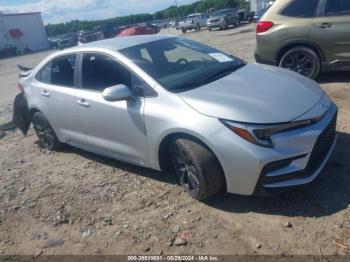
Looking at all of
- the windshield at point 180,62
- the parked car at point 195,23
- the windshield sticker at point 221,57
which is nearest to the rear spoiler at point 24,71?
the windshield at point 180,62

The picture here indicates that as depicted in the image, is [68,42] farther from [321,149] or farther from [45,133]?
[321,149]

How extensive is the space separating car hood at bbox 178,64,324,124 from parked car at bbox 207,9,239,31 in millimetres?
28733

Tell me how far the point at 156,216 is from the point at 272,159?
1.35m

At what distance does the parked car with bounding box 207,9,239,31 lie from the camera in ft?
103

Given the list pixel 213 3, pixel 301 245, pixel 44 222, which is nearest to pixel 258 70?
pixel 301 245

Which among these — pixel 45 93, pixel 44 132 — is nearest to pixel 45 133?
pixel 44 132

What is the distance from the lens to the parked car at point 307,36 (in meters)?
6.59

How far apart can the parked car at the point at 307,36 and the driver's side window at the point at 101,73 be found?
155 inches

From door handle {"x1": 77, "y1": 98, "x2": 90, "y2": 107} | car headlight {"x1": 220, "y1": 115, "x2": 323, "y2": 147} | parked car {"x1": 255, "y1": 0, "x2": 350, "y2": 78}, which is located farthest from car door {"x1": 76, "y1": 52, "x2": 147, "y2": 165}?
parked car {"x1": 255, "y1": 0, "x2": 350, "y2": 78}

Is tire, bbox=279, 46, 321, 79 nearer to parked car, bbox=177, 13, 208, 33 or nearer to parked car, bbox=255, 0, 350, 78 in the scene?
parked car, bbox=255, 0, 350, 78

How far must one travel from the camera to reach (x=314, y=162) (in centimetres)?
345

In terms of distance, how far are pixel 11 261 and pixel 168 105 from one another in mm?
2108

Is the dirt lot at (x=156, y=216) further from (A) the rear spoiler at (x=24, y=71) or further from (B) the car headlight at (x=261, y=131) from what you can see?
(A) the rear spoiler at (x=24, y=71)

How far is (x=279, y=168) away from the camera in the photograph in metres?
3.27
